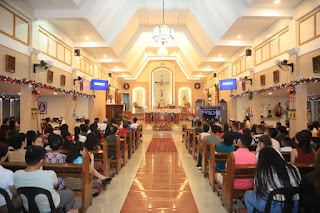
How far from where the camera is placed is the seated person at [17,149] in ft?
11.0

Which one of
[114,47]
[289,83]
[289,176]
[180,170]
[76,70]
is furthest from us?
[114,47]

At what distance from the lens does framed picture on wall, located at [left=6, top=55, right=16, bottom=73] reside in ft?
19.1

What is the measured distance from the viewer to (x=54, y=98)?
488 inches

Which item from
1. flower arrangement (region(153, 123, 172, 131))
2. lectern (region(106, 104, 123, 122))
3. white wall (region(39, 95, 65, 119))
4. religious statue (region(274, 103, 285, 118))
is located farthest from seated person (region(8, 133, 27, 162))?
religious statue (region(274, 103, 285, 118))

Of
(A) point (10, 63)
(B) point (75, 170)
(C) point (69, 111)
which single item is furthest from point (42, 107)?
(B) point (75, 170)

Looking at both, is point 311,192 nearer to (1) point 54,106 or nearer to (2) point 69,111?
(2) point 69,111

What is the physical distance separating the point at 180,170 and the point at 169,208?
211 cm

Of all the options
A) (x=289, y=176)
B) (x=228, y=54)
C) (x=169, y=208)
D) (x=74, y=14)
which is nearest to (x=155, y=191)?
(x=169, y=208)

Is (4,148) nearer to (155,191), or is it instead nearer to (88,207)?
(88,207)

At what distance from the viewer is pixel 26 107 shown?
691 centimetres

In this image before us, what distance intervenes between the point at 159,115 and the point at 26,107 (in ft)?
35.1

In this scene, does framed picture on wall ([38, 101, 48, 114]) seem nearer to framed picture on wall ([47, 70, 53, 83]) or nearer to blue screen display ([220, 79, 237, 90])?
framed picture on wall ([47, 70, 53, 83])

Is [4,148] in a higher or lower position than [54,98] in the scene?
lower

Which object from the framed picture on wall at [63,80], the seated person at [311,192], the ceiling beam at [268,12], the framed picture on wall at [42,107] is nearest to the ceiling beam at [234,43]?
the ceiling beam at [268,12]
